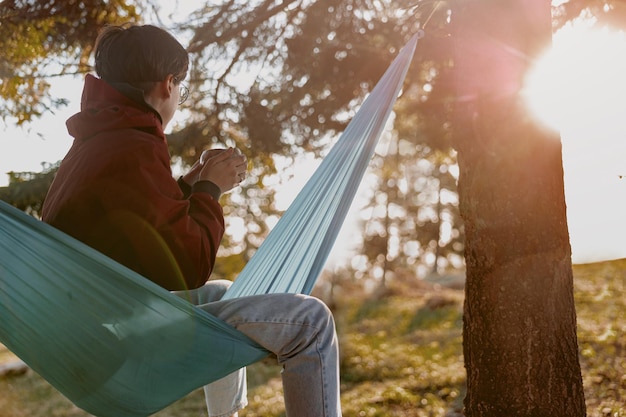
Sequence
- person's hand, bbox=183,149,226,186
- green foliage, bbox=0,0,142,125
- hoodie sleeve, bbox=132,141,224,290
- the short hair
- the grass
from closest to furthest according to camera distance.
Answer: hoodie sleeve, bbox=132,141,224,290
the short hair
person's hand, bbox=183,149,226,186
green foliage, bbox=0,0,142,125
the grass

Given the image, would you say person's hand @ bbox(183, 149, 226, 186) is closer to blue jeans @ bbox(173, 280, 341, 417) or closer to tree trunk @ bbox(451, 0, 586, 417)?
blue jeans @ bbox(173, 280, 341, 417)

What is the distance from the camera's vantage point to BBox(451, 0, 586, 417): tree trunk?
1.96 m

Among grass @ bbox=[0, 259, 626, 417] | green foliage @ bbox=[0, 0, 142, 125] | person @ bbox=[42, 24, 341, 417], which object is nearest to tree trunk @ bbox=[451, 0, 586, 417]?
person @ bbox=[42, 24, 341, 417]

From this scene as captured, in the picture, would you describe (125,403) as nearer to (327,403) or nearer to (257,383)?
(327,403)

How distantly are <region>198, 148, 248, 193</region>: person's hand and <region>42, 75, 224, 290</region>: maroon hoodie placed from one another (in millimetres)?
99

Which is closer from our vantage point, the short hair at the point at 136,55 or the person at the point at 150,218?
the person at the point at 150,218

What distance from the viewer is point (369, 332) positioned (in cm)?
714

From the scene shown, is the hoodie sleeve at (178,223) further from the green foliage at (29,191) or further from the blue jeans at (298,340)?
the green foliage at (29,191)

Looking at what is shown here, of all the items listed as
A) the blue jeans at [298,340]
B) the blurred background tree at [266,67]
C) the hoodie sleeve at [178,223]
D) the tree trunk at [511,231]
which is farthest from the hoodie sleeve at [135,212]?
the blurred background tree at [266,67]

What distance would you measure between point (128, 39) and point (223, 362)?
0.71 metres

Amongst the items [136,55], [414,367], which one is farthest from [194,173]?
[414,367]

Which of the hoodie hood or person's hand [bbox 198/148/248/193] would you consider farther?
person's hand [bbox 198/148/248/193]

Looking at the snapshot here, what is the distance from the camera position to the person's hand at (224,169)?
58.1 inches

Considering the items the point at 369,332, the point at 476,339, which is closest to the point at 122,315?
the point at 476,339
